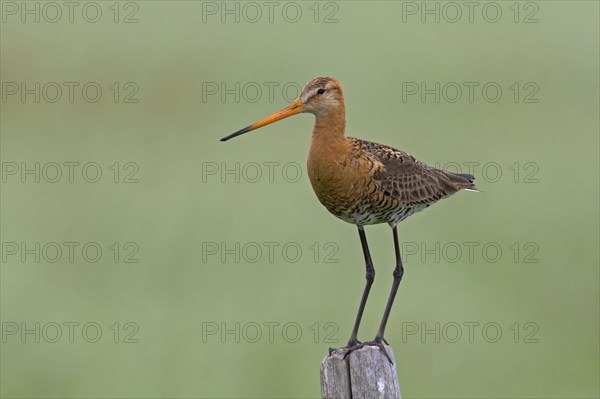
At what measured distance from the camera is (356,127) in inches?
567

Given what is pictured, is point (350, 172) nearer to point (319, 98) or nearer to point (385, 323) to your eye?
point (319, 98)

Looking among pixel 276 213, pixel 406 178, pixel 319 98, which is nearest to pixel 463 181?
pixel 406 178

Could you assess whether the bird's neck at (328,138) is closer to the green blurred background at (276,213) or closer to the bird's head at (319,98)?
the bird's head at (319,98)

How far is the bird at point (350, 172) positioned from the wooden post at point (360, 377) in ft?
3.36

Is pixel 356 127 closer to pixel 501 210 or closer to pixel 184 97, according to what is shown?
pixel 501 210

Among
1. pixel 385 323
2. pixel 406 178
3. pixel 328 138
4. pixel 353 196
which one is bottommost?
pixel 385 323

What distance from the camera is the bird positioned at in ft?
22.0

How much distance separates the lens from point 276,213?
13.0 meters

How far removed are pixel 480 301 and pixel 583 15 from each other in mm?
10136

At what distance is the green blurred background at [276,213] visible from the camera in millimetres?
10555

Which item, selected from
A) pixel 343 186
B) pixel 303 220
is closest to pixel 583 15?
pixel 303 220

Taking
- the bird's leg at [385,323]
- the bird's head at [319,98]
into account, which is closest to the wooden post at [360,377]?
the bird's leg at [385,323]

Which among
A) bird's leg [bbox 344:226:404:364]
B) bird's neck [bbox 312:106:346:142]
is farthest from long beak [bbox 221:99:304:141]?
bird's leg [bbox 344:226:404:364]

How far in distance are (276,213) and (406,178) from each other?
595 centimetres
